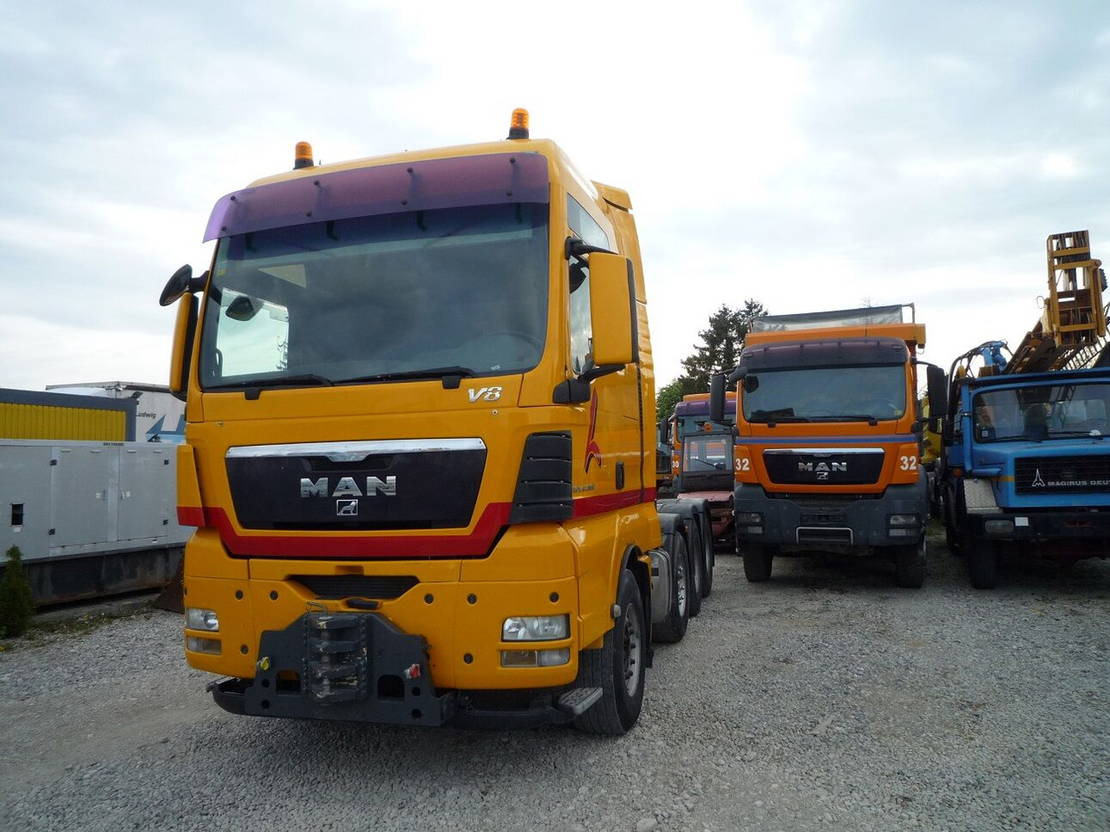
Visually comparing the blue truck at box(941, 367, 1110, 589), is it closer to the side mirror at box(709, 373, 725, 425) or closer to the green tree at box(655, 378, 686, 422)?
the side mirror at box(709, 373, 725, 425)

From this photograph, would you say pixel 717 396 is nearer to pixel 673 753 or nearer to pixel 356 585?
pixel 673 753

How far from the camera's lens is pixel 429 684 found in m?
3.57

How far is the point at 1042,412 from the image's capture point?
9.20 metres

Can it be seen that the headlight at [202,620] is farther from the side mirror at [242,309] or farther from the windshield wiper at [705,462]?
the windshield wiper at [705,462]

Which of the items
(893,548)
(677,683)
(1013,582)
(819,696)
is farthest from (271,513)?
(1013,582)

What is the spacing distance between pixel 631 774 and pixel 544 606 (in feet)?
3.93

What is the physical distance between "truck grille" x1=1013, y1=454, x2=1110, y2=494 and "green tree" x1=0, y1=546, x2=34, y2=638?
10500 millimetres

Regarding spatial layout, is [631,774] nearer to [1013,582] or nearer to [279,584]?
[279,584]

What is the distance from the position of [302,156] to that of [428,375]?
6.60ft

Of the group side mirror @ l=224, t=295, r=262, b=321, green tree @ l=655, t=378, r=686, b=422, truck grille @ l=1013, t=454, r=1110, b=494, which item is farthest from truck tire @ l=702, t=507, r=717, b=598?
green tree @ l=655, t=378, r=686, b=422

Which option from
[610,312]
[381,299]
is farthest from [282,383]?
[610,312]

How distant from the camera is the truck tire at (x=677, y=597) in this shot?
6.87 meters

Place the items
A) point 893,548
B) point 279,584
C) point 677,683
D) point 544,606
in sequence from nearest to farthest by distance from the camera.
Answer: point 544,606 → point 279,584 → point 677,683 → point 893,548

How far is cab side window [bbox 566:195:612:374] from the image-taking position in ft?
12.9
